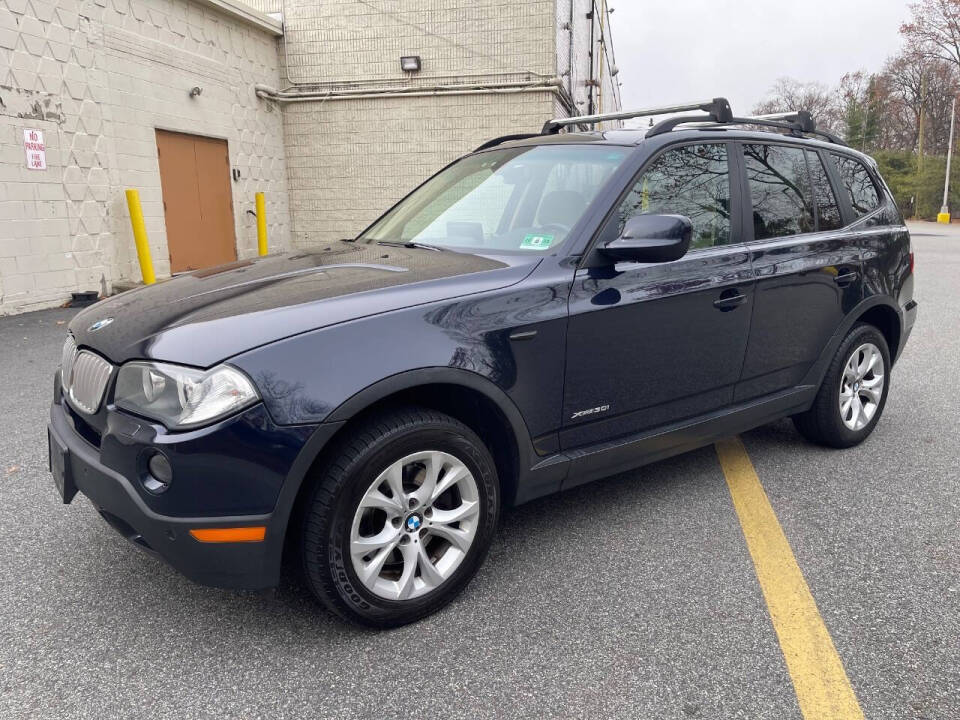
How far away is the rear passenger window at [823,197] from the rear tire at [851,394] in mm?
608

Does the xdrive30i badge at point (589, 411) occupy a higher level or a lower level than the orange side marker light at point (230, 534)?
higher

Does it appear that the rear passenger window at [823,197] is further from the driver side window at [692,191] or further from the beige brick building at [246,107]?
the beige brick building at [246,107]

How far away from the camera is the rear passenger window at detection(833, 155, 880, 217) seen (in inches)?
171

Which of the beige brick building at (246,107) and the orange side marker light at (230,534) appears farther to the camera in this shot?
the beige brick building at (246,107)

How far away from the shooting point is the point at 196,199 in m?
12.0

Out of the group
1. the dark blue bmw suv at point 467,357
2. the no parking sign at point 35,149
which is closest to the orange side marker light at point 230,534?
the dark blue bmw suv at point 467,357

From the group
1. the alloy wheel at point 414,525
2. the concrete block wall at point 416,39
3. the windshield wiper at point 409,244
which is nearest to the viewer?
the alloy wheel at point 414,525

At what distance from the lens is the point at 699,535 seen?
329cm

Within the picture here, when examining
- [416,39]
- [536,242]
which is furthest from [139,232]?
[536,242]

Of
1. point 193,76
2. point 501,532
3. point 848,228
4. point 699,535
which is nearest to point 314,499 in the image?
point 501,532

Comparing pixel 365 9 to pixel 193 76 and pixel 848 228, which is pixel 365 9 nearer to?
pixel 193 76

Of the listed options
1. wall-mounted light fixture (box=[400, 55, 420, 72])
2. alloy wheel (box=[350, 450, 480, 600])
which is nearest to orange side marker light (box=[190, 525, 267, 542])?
alloy wheel (box=[350, 450, 480, 600])

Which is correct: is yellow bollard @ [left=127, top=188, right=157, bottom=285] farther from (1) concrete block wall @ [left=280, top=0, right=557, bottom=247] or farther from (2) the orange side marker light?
(2) the orange side marker light

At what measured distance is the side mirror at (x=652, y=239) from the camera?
290cm
